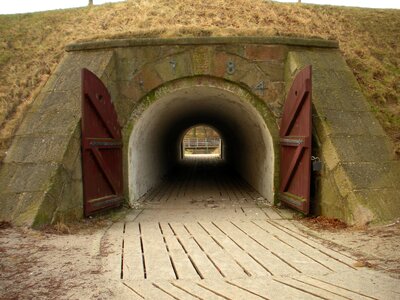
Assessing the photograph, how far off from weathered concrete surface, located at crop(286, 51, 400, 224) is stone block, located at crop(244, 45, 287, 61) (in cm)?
26

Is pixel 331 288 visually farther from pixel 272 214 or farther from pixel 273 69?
pixel 273 69

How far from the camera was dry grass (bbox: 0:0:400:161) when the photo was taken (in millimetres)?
8352

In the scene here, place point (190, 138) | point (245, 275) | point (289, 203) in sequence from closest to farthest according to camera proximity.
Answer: point (245, 275) → point (289, 203) → point (190, 138)

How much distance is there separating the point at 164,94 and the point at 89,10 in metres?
6.94

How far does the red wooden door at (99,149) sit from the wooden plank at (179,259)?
1.65 m

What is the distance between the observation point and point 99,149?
6.79 metres

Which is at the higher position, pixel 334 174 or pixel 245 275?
pixel 334 174

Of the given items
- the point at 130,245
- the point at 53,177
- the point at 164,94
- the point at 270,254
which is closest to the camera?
the point at 270,254

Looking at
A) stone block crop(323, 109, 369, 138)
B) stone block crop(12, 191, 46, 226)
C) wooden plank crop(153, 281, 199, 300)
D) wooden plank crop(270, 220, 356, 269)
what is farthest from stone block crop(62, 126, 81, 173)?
stone block crop(323, 109, 369, 138)

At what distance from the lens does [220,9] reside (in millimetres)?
11750

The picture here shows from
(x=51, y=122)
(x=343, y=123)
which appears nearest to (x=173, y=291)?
(x=51, y=122)

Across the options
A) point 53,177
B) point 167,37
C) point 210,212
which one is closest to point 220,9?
point 167,37

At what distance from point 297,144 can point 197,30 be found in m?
3.71

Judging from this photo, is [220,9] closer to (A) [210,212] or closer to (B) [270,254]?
(A) [210,212]
